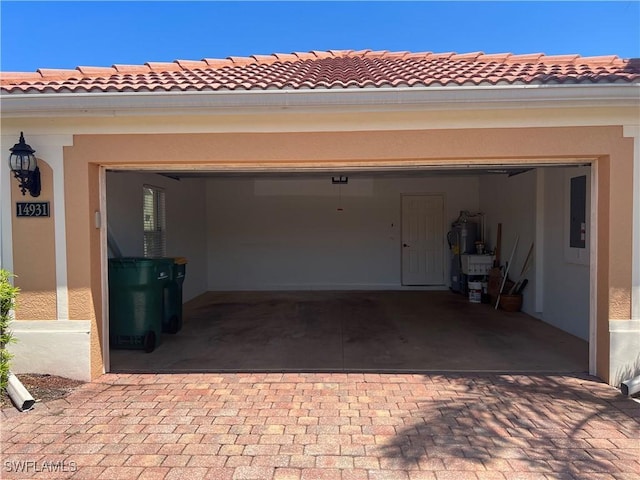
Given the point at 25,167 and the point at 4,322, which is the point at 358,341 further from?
the point at 25,167

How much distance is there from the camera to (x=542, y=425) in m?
3.62

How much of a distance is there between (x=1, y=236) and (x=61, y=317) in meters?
1.15

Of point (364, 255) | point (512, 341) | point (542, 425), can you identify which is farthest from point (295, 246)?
point (542, 425)

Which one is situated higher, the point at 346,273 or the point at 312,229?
the point at 312,229

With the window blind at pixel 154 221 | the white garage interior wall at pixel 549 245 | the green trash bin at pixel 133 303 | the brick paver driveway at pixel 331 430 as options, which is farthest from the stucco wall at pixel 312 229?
the brick paver driveway at pixel 331 430

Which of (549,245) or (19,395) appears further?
(549,245)

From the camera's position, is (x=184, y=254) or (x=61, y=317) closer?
(x=61, y=317)

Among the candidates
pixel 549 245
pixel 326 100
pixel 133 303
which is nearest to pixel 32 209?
pixel 133 303

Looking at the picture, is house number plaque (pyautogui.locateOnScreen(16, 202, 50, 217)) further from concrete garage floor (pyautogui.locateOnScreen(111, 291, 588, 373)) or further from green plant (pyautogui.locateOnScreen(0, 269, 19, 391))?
concrete garage floor (pyautogui.locateOnScreen(111, 291, 588, 373))

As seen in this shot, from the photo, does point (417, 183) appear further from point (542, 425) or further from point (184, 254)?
point (542, 425)

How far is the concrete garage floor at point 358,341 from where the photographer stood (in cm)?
532

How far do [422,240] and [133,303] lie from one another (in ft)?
26.9

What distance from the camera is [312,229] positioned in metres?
11.9

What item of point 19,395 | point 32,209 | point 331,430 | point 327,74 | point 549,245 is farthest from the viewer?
point 549,245
